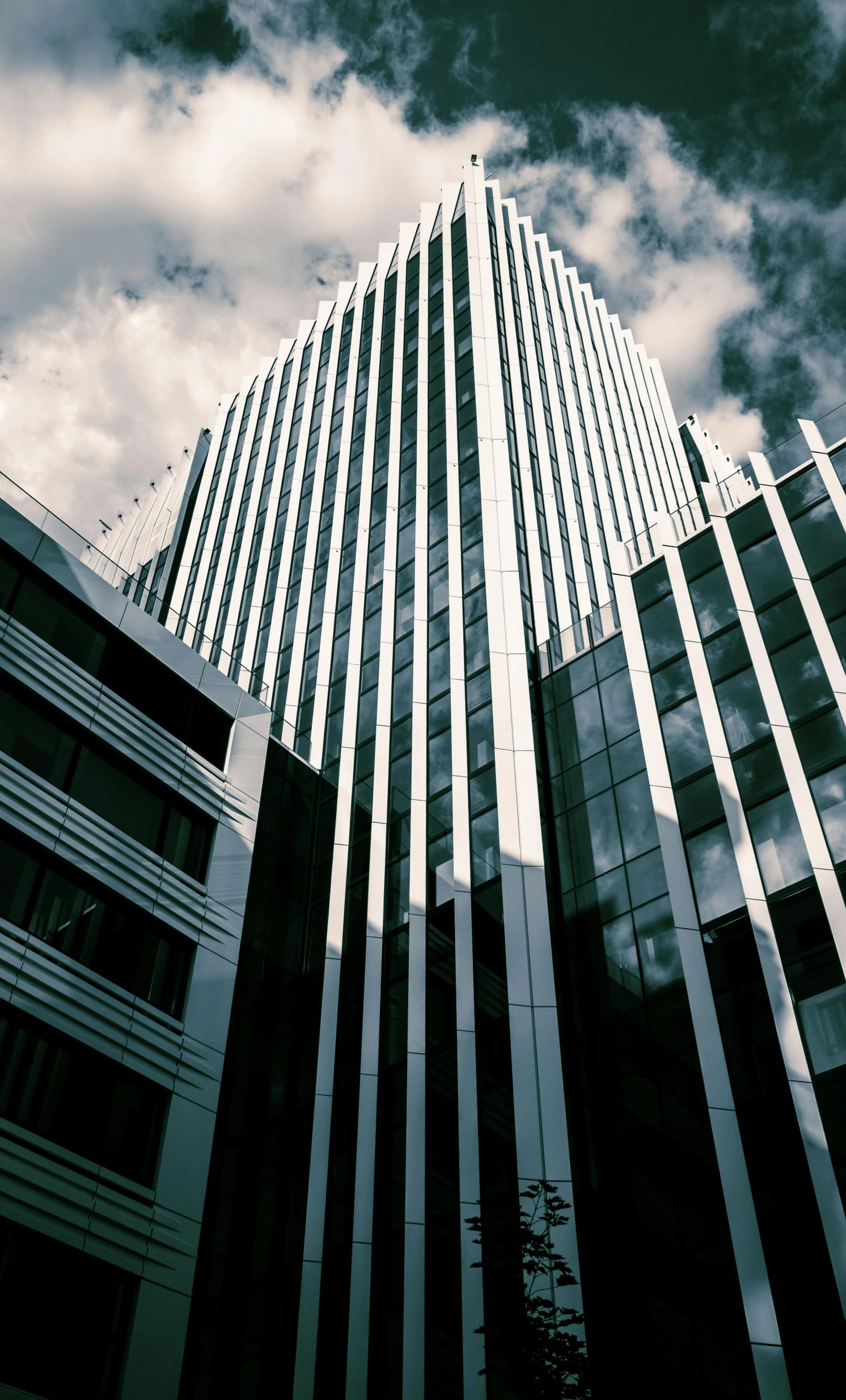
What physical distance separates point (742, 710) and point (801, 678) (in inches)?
70.4

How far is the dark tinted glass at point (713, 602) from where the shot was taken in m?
31.0

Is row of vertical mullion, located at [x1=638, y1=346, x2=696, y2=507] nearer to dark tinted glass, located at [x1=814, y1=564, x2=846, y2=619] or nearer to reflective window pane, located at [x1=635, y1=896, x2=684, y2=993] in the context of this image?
dark tinted glass, located at [x1=814, y1=564, x2=846, y2=619]

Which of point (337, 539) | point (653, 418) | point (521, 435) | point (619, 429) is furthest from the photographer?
point (653, 418)

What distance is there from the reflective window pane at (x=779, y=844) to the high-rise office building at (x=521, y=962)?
0.08m

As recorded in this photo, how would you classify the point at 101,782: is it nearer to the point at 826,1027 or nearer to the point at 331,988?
the point at 331,988

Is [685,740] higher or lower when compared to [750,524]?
lower

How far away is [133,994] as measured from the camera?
25.0 meters

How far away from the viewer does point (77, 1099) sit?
22703 millimetres

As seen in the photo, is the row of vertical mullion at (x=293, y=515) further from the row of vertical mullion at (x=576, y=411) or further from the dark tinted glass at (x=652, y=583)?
the dark tinted glass at (x=652, y=583)

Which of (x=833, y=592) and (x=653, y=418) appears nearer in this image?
(x=833, y=592)

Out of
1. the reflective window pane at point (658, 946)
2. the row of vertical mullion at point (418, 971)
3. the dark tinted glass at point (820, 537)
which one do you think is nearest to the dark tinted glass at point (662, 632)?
the dark tinted glass at point (820, 537)

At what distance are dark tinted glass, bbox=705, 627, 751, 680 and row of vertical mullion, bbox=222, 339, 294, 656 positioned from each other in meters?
25.5

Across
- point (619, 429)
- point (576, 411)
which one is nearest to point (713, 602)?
point (576, 411)

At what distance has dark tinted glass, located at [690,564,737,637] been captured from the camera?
102 ft
